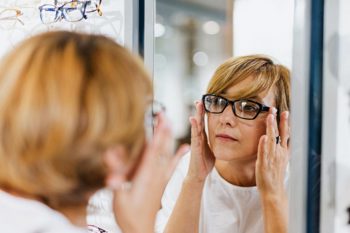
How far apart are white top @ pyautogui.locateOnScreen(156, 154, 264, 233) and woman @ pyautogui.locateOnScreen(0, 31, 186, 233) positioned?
19.3 inches

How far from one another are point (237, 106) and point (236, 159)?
0.16m

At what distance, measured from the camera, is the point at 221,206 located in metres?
1.45

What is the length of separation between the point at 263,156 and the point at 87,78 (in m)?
0.59

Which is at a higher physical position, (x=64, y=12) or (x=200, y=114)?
(x=64, y=12)

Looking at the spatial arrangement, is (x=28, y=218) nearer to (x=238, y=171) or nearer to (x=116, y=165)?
(x=116, y=165)

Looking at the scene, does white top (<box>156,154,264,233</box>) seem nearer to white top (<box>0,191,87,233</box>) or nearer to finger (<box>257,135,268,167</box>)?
finger (<box>257,135,268,167</box>)

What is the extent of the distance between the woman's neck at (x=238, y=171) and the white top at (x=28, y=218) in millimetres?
570

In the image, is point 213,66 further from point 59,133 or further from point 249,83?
point 59,133

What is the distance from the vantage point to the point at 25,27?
1905mm

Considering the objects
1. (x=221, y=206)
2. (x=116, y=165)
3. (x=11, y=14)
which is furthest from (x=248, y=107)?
(x=11, y=14)

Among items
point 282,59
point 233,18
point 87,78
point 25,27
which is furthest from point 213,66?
point 25,27

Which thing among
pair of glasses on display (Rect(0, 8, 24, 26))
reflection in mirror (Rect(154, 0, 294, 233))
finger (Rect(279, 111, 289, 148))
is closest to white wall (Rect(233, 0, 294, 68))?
reflection in mirror (Rect(154, 0, 294, 233))

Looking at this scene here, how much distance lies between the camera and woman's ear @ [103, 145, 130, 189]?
0.97 meters

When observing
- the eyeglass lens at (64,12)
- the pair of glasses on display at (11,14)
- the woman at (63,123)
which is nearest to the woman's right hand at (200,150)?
the woman at (63,123)
